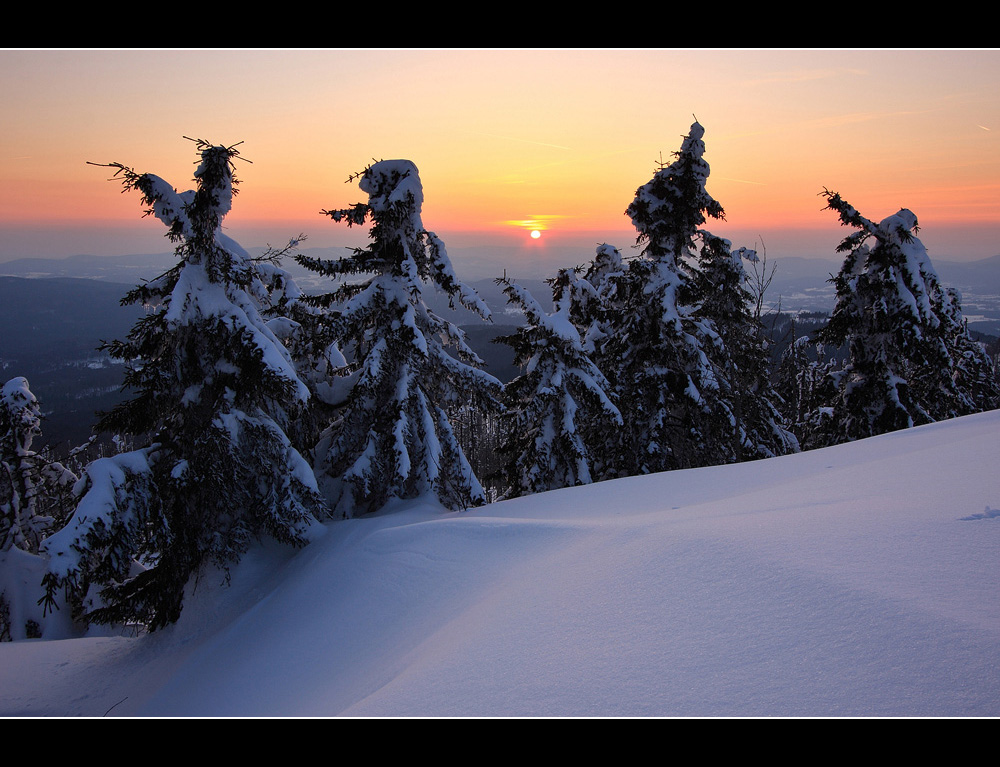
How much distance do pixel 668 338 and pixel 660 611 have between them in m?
14.1

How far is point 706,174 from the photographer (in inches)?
646

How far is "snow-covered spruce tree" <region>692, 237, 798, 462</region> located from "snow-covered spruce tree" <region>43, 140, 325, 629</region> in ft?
41.5

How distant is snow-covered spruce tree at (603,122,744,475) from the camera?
16516 millimetres

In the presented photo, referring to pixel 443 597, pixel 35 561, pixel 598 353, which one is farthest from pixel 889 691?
pixel 35 561

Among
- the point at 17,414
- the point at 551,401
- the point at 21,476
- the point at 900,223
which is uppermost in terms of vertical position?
the point at 900,223

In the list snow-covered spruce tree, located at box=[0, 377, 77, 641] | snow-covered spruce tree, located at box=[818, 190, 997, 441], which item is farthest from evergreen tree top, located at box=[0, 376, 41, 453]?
snow-covered spruce tree, located at box=[818, 190, 997, 441]

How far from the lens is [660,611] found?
362 centimetres

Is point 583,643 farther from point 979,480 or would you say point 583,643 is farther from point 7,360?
point 7,360

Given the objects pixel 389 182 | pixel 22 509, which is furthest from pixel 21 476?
pixel 389 182

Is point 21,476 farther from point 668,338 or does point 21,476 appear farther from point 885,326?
point 885,326

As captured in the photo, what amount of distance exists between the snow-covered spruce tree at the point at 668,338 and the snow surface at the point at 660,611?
7.73m
